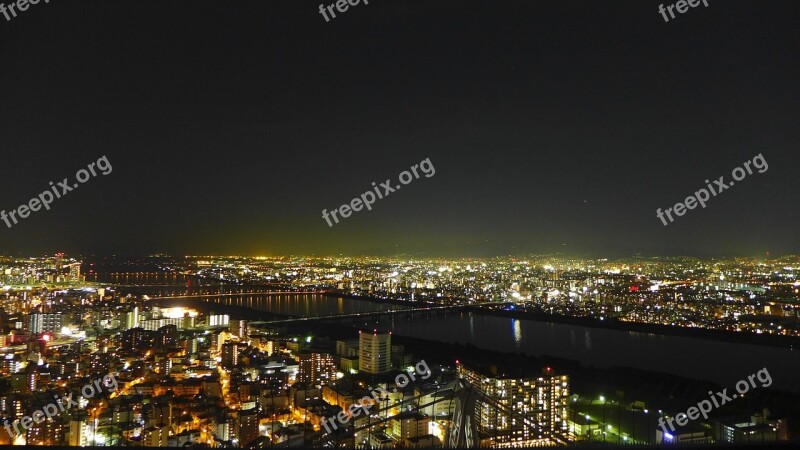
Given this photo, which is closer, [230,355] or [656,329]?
[230,355]

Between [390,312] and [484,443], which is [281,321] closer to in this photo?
[390,312]

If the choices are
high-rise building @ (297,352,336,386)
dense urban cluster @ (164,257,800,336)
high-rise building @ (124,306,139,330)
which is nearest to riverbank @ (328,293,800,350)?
dense urban cluster @ (164,257,800,336)

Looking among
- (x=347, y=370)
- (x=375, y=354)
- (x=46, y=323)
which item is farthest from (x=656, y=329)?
(x=46, y=323)

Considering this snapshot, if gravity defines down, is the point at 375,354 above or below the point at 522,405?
above

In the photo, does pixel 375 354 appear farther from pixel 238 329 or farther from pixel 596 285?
pixel 596 285

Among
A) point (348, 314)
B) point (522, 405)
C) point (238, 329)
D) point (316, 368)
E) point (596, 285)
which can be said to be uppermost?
point (596, 285)

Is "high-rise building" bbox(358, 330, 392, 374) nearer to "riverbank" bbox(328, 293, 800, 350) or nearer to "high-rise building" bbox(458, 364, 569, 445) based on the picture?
"high-rise building" bbox(458, 364, 569, 445)

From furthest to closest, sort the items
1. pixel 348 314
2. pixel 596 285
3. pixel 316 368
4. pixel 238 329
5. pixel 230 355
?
pixel 596 285
pixel 348 314
pixel 238 329
pixel 230 355
pixel 316 368
